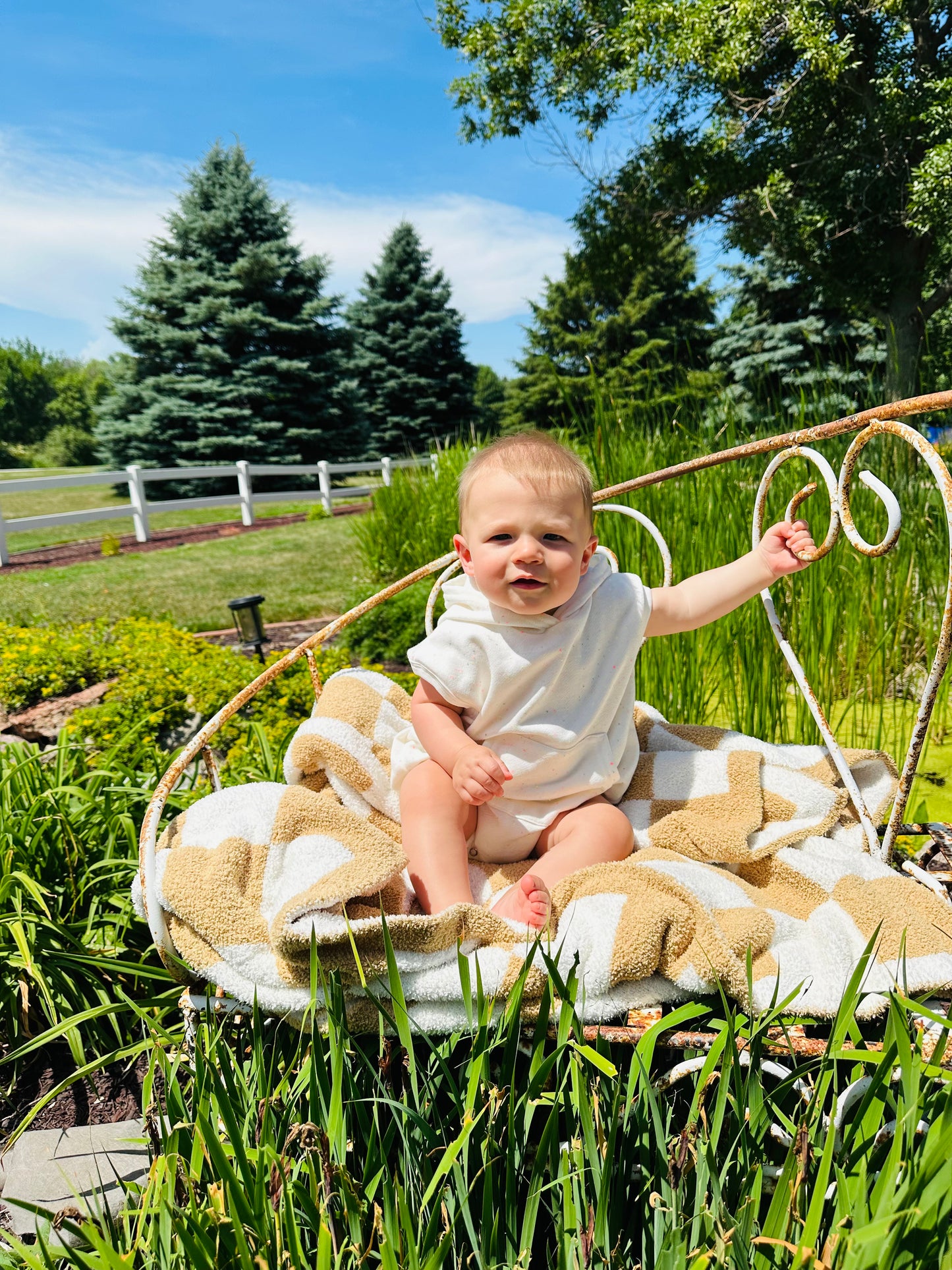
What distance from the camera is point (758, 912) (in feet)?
4.44

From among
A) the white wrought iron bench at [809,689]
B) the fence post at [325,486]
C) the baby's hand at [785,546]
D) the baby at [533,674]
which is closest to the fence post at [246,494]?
the fence post at [325,486]

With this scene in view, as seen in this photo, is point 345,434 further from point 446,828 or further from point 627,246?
point 446,828

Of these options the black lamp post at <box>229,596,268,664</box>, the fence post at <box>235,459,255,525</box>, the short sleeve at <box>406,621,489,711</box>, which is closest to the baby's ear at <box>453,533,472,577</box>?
the short sleeve at <box>406,621,489,711</box>

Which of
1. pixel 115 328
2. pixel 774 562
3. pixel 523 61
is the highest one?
pixel 523 61

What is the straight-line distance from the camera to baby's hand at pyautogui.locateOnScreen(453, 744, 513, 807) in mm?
1526

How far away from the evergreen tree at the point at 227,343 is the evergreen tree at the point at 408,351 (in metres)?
4.15

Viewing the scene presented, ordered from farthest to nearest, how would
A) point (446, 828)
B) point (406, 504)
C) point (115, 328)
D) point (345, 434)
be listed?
point (345, 434) → point (115, 328) → point (406, 504) → point (446, 828)

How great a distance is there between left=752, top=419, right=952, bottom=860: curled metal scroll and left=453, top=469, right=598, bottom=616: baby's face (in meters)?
0.46

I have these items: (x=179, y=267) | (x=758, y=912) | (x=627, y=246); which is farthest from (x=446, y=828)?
(x=179, y=267)

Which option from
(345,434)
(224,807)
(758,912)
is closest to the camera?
(758,912)

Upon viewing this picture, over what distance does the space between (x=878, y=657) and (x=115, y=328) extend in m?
19.3

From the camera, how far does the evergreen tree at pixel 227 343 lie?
18.2 m

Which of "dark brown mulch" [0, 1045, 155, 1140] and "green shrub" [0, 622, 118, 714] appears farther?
"green shrub" [0, 622, 118, 714]

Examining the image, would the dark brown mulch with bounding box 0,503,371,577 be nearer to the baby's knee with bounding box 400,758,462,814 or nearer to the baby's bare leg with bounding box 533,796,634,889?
the baby's knee with bounding box 400,758,462,814
